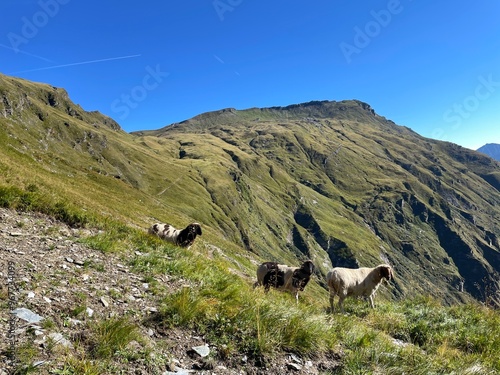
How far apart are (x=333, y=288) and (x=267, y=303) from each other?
8.02 meters

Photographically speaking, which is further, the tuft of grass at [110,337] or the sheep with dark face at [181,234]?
the sheep with dark face at [181,234]

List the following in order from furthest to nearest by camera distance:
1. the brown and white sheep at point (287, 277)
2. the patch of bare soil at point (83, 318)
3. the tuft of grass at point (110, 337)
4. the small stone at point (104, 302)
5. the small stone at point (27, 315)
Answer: the brown and white sheep at point (287, 277), the small stone at point (104, 302), the small stone at point (27, 315), the tuft of grass at point (110, 337), the patch of bare soil at point (83, 318)

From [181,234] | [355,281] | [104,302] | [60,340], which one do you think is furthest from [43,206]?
[355,281]

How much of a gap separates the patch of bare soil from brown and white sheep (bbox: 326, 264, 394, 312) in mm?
8205

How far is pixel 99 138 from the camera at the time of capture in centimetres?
19200

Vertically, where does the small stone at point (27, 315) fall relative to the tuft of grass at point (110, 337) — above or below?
above

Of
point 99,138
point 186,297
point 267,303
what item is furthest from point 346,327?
point 99,138

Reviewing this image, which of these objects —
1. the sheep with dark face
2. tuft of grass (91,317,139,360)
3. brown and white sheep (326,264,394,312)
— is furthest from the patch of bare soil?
the sheep with dark face

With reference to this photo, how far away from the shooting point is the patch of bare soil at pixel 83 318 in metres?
5.11

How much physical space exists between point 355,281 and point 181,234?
1228 cm

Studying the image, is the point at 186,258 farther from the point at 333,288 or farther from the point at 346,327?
the point at 333,288

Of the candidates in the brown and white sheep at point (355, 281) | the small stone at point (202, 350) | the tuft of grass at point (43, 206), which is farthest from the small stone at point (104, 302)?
the brown and white sheep at point (355, 281)

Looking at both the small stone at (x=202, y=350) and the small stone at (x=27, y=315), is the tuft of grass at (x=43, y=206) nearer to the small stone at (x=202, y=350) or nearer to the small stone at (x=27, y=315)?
the small stone at (x=27, y=315)

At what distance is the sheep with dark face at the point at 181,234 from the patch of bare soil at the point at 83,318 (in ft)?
44.1
